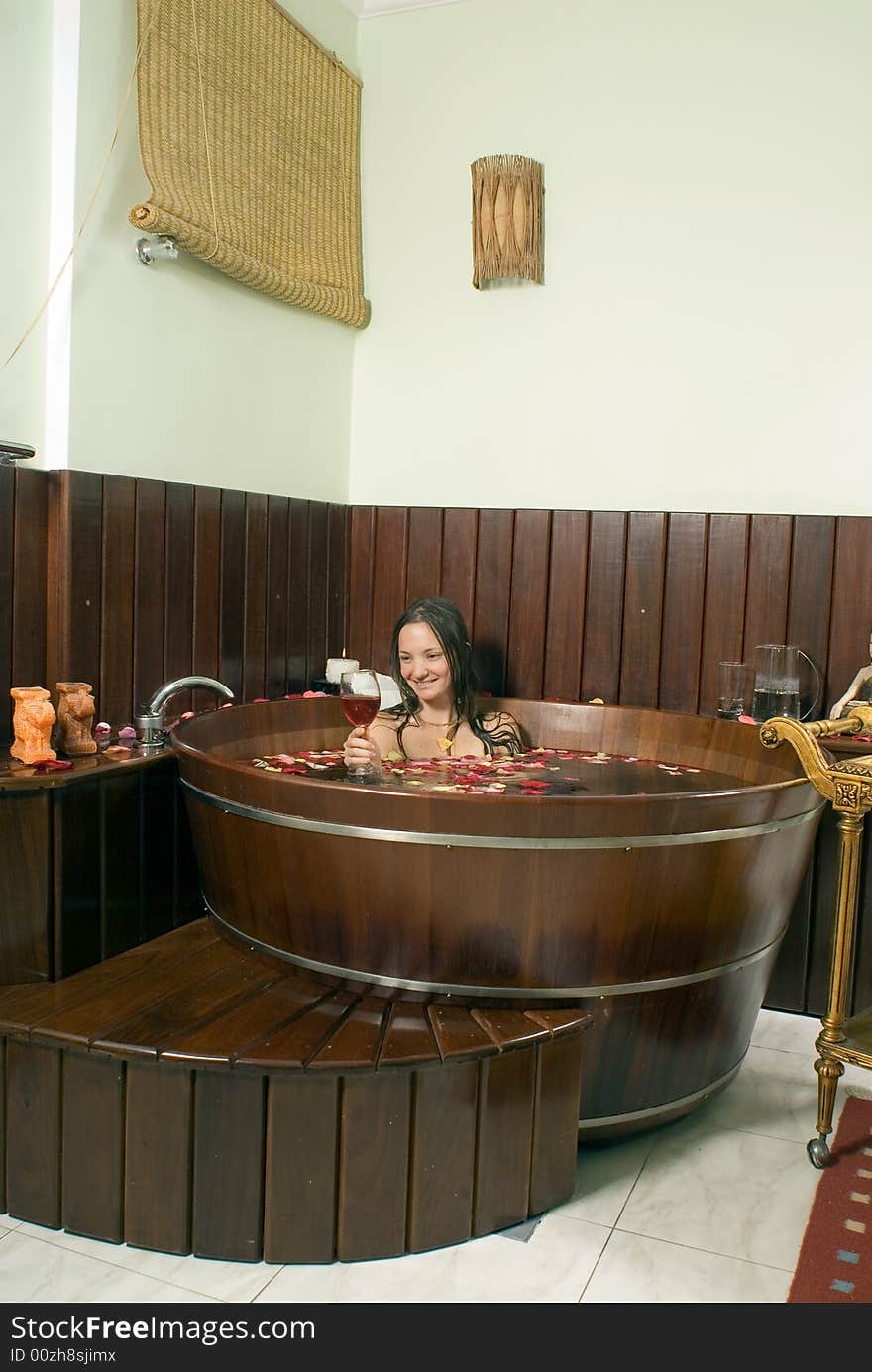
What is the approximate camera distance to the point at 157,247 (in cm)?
312

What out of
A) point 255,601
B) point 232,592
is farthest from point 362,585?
point 232,592

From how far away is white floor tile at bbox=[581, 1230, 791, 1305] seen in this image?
6.31 feet

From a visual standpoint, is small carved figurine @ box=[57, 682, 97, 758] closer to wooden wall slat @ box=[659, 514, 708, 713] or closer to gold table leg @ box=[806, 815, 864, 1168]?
gold table leg @ box=[806, 815, 864, 1168]

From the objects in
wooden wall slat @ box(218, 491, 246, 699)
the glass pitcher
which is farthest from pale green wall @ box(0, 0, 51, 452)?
the glass pitcher

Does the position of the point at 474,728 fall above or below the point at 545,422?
below

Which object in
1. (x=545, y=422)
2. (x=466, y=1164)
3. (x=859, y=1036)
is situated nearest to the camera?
(x=466, y=1164)

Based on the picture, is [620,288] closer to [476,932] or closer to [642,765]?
[642,765]

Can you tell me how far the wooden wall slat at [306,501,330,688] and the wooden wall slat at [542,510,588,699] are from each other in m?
0.84

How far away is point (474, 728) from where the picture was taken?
3438 mm

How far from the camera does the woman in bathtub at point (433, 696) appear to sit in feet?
11.0

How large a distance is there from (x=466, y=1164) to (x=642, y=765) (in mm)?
1637

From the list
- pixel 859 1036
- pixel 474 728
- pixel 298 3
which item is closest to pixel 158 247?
pixel 298 3

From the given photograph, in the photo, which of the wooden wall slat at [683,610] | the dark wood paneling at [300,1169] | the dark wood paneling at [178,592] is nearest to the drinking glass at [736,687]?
the wooden wall slat at [683,610]

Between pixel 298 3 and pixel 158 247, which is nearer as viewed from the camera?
pixel 158 247
